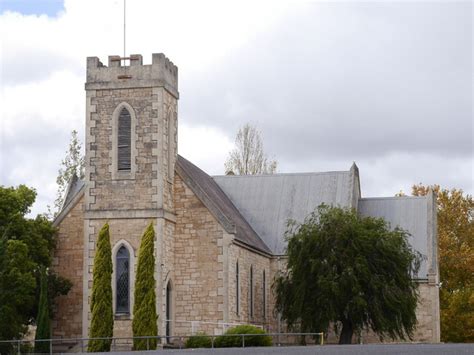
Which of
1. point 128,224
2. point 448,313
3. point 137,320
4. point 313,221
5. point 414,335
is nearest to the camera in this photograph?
point 137,320

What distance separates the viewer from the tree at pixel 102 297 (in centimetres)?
3859

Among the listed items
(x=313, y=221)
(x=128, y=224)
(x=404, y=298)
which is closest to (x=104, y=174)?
(x=128, y=224)

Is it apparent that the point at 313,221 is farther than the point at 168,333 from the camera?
Yes

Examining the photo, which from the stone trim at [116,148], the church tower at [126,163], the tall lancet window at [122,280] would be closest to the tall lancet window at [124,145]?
the church tower at [126,163]

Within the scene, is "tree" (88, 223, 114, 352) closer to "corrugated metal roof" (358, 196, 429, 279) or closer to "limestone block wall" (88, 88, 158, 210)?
"limestone block wall" (88, 88, 158, 210)

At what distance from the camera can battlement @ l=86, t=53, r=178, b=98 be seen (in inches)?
1663

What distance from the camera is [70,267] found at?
43.6 metres

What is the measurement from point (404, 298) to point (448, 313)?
19373 mm

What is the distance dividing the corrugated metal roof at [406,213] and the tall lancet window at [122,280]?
16.6 metres

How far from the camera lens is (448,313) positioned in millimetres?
62250

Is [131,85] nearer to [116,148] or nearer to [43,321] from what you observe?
[116,148]

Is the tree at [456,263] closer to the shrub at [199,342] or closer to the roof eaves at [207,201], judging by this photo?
the roof eaves at [207,201]

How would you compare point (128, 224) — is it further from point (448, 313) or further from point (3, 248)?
point (448, 313)

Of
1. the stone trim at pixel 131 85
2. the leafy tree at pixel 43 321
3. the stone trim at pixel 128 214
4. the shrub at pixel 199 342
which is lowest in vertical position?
the shrub at pixel 199 342
